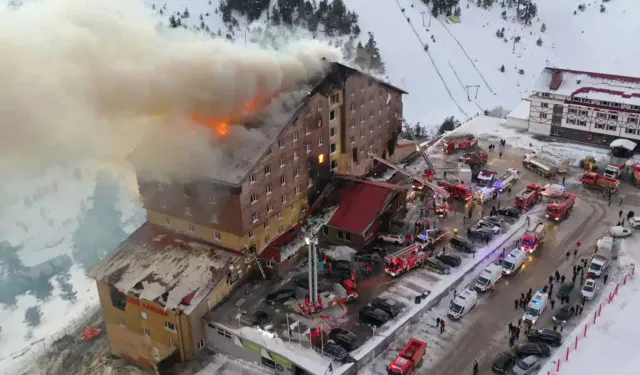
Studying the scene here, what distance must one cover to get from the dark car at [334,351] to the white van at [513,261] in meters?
15.1

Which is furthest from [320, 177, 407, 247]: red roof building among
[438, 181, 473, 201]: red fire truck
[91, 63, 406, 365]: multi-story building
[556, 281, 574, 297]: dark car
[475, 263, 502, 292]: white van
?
[556, 281, 574, 297]: dark car

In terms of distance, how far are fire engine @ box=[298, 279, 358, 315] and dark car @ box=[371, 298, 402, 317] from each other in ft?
5.22

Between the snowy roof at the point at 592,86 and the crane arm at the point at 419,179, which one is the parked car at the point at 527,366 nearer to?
the crane arm at the point at 419,179

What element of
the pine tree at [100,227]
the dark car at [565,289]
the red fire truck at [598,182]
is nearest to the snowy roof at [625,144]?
the red fire truck at [598,182]

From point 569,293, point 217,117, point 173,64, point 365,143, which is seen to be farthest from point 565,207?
point 173,64

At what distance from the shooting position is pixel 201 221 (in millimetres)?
45031

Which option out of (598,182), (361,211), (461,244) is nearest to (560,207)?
(598,182)

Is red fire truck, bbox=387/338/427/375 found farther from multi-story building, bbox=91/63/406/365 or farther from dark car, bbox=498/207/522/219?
dark car, bbox=498/207/522/219

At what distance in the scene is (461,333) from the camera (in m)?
39.3

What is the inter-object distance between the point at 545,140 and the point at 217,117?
4148 centimetres

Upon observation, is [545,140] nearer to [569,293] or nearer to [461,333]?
[569,293]

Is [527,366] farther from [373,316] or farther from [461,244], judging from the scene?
[461,244]

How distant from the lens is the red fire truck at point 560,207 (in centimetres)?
5216

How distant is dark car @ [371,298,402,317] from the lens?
132ft
